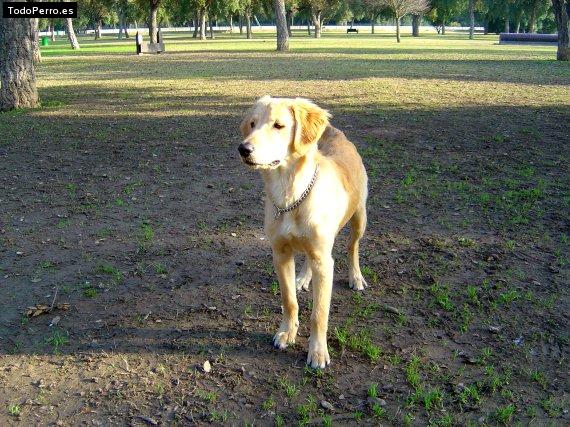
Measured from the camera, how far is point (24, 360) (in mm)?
3828

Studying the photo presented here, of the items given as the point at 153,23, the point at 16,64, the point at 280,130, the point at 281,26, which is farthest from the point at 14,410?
the point at 153,23

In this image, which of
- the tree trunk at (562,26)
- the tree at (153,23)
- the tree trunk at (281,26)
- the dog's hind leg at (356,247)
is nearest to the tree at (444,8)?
the tree at (153,23)

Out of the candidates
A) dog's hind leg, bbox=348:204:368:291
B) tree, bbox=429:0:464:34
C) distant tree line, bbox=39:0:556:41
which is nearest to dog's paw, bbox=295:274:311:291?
dog's hind leg, bbox=348:204:368:291

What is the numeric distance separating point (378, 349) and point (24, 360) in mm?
2412

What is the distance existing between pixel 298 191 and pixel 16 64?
1155 cm

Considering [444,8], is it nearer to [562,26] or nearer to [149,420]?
[562,26]

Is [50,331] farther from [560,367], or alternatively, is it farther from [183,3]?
[183,3]

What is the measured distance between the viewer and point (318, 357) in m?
3.72

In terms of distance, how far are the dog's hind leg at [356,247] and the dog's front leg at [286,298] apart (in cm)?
92

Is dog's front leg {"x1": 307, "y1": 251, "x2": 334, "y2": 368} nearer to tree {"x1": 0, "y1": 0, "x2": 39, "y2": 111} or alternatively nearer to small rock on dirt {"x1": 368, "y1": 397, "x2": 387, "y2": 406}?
small rock on dirt {"x1": 368, "y1": 397, "x2": 387, "y2": 406}

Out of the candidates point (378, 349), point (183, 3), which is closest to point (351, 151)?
point (378, 349)

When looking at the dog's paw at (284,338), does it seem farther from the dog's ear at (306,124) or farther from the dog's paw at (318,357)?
the dog's ear at (306,124)

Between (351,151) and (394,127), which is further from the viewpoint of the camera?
(394,127)

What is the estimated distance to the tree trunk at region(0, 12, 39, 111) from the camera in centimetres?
1260
